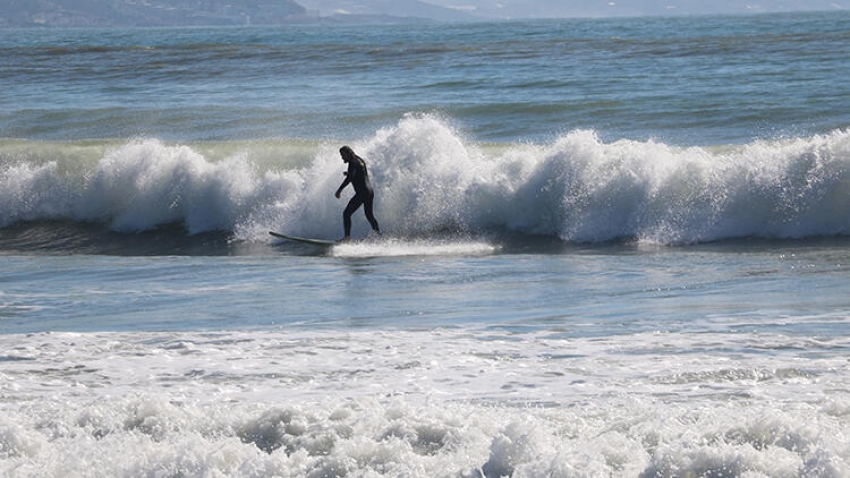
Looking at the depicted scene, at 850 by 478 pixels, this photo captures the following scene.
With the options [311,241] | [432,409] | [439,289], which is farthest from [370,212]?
[432,409]

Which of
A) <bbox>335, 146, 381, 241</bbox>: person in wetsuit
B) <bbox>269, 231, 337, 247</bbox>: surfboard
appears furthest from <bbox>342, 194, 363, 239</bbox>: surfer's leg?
<bbox>269, 231, 337, 247</bbox>: surfboard

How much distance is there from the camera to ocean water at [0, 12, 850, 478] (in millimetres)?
6355

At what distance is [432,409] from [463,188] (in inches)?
445

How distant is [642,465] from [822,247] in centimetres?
905

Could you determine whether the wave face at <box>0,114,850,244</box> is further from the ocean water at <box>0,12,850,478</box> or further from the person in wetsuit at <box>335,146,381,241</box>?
the person in wetsuit at <box>335,146,381,241</box>

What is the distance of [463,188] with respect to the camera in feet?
58.4

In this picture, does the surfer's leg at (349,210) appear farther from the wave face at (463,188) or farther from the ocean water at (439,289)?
the wave face at (463,188)

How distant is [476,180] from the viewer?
1786cm

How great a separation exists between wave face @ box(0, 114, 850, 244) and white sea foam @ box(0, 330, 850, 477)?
25.6 ft

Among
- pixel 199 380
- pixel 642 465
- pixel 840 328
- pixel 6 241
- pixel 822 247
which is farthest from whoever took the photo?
pixel 6 241

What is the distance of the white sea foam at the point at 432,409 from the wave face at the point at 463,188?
25.6ft

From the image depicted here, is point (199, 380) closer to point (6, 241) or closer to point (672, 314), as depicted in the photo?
point (672, 314)

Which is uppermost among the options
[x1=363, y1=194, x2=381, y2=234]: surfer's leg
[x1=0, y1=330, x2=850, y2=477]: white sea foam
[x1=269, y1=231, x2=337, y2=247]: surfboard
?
[x1=0, y1=330, x2=850, y2=477]: white sea foam

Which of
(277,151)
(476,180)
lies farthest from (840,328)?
(277,151)
